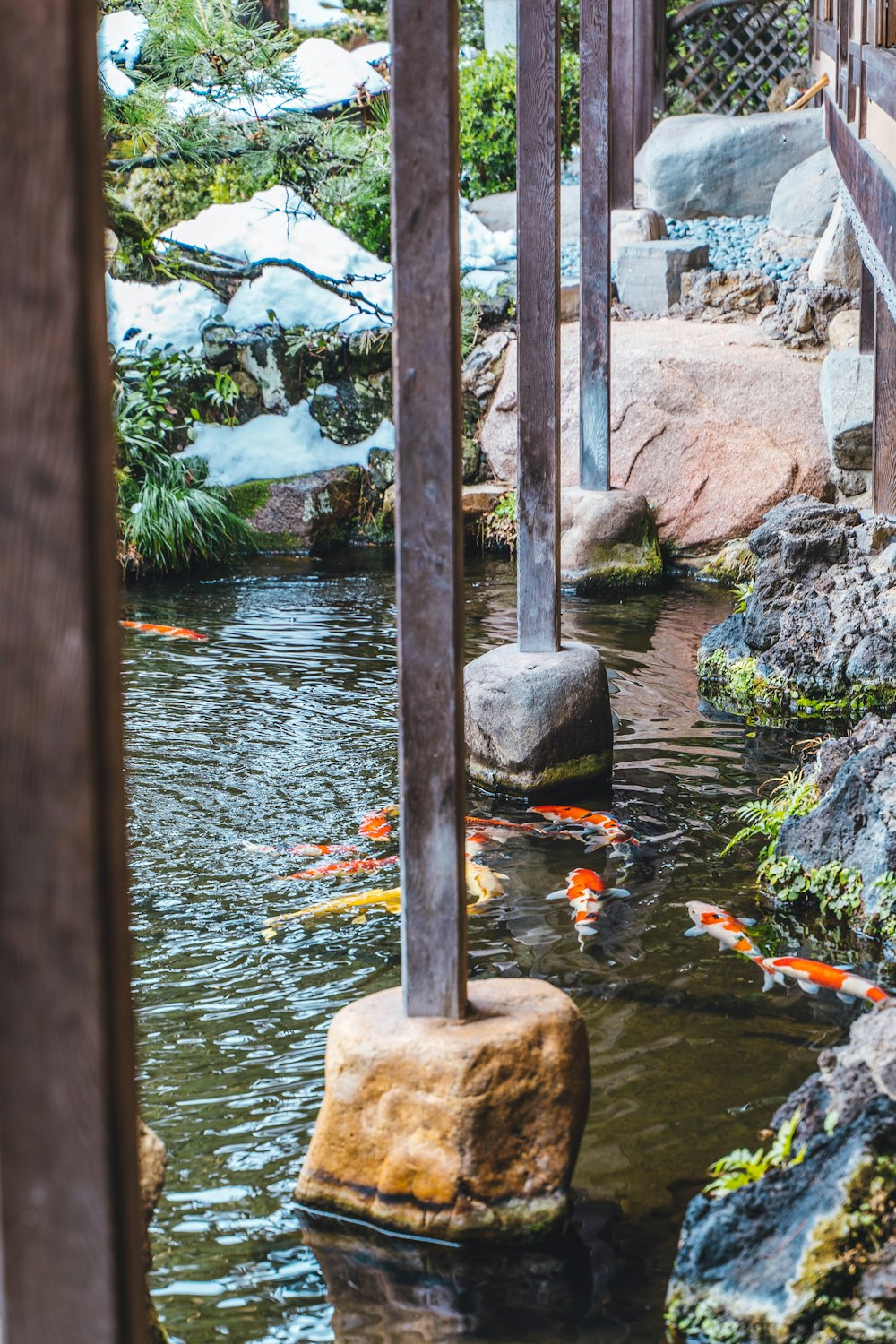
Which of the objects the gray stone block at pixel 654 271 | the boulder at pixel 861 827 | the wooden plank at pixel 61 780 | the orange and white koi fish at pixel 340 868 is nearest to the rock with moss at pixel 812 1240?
the wooden plank at pixel 61 780

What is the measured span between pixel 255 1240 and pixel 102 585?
1947 millimetres

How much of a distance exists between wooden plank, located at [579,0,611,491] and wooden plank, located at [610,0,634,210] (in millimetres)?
5672

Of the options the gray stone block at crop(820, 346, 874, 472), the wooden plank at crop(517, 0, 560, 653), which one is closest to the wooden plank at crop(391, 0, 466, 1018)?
the wooden plank at crop(517, 0, 560, 653)

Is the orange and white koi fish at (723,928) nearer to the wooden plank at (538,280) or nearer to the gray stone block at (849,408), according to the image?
the wooden plank at (538,280)

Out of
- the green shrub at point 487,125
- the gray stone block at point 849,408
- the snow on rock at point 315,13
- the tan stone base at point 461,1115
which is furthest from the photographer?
the snow on rock at point 315,13

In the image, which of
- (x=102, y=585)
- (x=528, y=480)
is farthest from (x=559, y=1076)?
(x=528, y=480)

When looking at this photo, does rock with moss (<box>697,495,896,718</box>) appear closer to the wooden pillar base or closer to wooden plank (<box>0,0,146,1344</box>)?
the wooden pillar base

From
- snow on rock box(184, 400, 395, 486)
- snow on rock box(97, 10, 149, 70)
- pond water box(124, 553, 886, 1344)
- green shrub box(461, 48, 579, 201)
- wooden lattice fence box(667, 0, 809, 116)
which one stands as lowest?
pond water box(124, 553, 886, 1344)

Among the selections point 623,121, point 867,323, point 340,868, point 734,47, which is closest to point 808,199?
point 623,121

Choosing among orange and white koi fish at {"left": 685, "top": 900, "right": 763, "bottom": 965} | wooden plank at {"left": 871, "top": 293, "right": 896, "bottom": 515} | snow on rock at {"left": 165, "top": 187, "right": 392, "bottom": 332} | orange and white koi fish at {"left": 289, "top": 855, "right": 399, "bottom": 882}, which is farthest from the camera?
snow on rock at {"left": 165, "top": 187, "right": 392, "bottom": 332}

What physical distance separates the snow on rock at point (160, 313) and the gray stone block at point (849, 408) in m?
4.71

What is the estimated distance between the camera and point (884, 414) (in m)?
8.37

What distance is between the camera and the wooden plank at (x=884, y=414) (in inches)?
324

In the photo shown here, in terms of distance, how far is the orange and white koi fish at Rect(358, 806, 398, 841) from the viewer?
5250 mm
